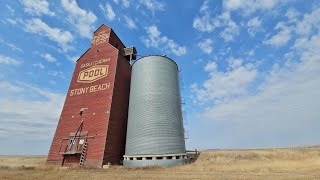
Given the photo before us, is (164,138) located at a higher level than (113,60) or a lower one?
lower

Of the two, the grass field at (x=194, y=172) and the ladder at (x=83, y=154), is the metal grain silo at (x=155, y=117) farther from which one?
the ladder at (x=83, y=154)

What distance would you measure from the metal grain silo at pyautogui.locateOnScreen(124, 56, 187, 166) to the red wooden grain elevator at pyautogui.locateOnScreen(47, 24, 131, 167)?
196 cm

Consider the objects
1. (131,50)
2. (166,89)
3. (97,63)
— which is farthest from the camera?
(131,50)

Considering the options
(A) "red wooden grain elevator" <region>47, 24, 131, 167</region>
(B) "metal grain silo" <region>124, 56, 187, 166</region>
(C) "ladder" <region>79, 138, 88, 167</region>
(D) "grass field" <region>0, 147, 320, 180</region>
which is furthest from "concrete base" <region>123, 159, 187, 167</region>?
(C) "ladder" <region>79, 138, 88, 167</region>

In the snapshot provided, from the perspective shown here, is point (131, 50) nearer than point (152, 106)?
No

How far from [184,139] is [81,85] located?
1440 centimetres

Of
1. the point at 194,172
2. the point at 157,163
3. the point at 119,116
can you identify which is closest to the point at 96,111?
the point at 119,116

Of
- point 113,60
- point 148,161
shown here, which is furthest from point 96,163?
point 113,60

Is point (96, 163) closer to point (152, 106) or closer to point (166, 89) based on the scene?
point (152, 106)

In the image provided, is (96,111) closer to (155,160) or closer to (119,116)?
(119,116)

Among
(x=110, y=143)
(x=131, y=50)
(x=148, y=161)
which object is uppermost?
(x=131, y=50)

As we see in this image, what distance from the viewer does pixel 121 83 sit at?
26141 mm

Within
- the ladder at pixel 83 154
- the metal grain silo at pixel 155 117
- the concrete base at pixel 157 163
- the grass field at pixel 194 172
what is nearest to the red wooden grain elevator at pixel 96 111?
the ladder at pixel 83 154

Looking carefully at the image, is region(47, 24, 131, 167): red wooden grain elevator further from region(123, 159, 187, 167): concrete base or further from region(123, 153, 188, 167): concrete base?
region(123, 159, 187, 167): concrete base
